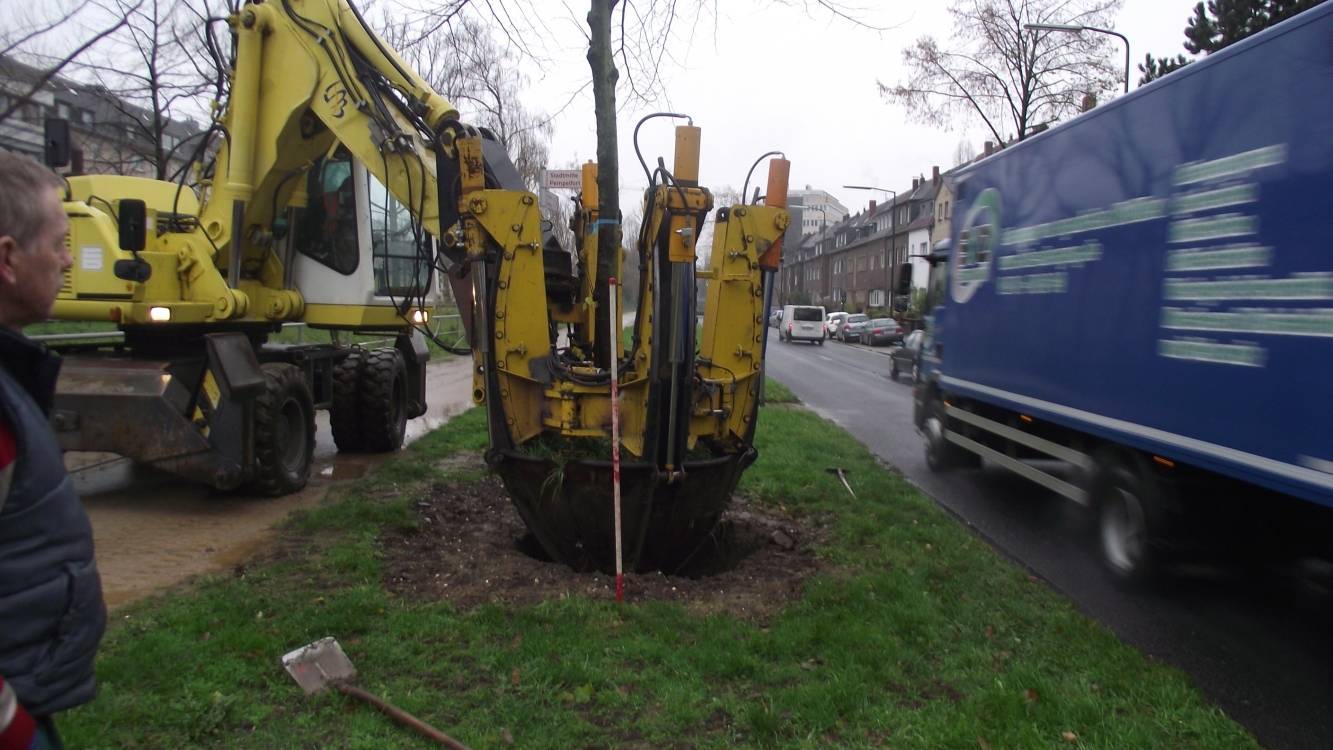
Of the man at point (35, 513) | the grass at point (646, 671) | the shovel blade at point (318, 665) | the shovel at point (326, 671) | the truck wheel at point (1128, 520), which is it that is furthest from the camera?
the truck wheel at point (1128, 520)

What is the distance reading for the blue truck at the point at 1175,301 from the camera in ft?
15.4

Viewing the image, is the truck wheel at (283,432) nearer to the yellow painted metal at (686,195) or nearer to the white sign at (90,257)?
the white sign at (90,257)

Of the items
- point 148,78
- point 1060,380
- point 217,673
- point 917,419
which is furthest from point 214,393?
point 148,78

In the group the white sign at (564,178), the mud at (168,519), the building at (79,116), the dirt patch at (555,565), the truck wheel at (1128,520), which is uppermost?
the building at (79,116)

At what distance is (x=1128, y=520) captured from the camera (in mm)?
6562

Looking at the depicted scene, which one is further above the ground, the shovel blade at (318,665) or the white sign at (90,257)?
the white sign at (90,257)

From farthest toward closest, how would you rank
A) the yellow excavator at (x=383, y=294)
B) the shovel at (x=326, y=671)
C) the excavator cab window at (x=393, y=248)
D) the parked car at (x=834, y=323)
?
the parked car at (x=834, y=323) → the excavator cab window at (x=393, y=248) → the yellow excavator at (x=383, y=294) → the shovel at (x=326, y=671)

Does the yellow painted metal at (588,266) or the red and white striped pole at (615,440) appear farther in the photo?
the yellow painted metal at (588,266)

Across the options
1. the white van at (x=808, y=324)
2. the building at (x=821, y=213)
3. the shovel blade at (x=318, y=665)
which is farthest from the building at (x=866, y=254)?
the shovel blade at (x=318, y=665)

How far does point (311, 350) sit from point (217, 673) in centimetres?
584

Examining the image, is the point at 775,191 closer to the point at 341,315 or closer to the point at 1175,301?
the point at 1175,301

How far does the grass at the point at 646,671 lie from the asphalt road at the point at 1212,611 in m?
0.41

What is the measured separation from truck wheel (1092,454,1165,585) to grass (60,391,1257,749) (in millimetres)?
822

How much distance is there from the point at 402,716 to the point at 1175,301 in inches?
190
